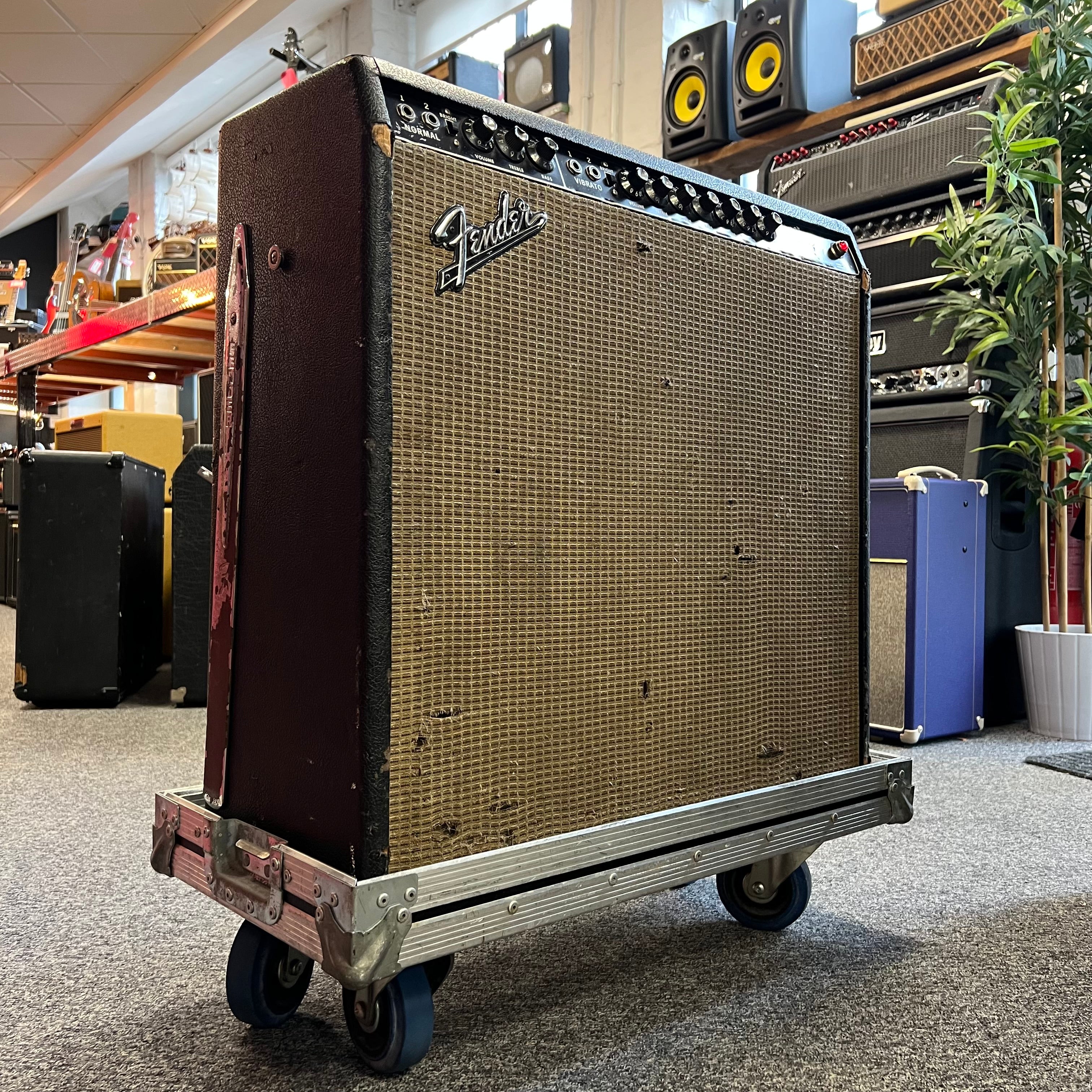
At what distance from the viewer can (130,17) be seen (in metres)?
5.10

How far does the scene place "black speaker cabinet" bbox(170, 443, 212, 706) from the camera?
87.7 inches

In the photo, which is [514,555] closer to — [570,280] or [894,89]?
[570,280]

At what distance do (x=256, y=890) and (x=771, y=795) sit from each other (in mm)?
461

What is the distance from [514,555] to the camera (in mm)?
761

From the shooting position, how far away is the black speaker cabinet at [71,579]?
227cm

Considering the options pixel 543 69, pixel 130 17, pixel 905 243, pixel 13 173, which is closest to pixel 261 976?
pixel 905 243

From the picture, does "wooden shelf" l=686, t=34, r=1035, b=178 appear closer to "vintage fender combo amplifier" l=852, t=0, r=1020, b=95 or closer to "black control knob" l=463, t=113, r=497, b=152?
"vintage fender combo amplifier" l=852, t=0, r=1020, b=95

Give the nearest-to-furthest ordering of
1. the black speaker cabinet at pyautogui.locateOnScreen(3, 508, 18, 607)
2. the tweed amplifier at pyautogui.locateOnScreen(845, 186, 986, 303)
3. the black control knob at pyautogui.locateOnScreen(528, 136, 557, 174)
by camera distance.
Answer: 1. the black control knob at pyautogui.locateOnScreen(528, 136, 557, 174)
2. the tweed amplifier at pyautogui.locateOnScreen(845, 186, 986, 303)
3. the black speaker cabinet at pyautogui.locateOnScreen(3, 508, 18, 607)

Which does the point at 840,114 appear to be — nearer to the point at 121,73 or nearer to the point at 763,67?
the point at 763,67

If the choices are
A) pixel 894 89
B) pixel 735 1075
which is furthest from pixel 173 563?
pixel 894 89

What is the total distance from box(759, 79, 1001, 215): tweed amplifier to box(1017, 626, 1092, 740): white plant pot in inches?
40.6

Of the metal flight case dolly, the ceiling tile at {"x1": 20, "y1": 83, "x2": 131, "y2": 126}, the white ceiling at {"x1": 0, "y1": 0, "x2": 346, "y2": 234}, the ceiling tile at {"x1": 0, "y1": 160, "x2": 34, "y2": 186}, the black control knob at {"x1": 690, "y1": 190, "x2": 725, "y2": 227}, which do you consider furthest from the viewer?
the ceiling tile at {"x1": 0, "y1": 160, "x2": 34, "y2": 186}

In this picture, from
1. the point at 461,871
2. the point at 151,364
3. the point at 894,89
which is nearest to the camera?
the point at 461,871

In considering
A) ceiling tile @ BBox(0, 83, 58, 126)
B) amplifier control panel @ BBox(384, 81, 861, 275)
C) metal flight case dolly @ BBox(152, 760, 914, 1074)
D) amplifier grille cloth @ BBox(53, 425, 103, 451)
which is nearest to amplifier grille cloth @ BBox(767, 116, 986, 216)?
amplifier control panel @ BBox(384, 81, 861, 275)
